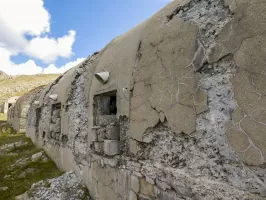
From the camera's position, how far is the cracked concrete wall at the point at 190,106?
6.36 feet

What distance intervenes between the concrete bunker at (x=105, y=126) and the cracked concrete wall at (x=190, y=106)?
39 mm

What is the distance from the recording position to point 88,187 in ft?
15.8

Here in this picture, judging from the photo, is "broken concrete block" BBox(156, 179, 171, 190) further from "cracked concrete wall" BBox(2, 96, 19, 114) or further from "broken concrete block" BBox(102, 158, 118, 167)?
"cracked concrete wall" BBox(2, 96, 19, 114)

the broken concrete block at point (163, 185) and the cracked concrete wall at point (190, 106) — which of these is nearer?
the cracked concrete wall at point (190, 106)

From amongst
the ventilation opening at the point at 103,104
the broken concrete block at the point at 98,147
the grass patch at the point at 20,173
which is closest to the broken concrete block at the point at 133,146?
the broken concrete block at the point at 98,147

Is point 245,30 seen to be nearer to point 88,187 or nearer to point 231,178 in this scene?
point 231,178

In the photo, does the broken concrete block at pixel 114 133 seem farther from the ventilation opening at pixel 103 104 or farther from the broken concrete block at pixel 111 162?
the ventilation opening at pixel 103 104

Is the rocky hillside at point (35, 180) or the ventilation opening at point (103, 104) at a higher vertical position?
the ventilation opening at point (103, 104)

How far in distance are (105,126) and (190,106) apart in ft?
6.79

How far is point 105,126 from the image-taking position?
414 centimetres

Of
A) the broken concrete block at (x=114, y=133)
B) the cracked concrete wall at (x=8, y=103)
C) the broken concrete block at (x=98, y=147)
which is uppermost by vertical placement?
the cracked concrete wall at (x=8, y=103)

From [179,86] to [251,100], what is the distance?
83 centimetres

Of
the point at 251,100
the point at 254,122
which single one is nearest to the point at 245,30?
the point at 251,100

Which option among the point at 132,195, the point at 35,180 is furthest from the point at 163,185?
the point at 35,180
